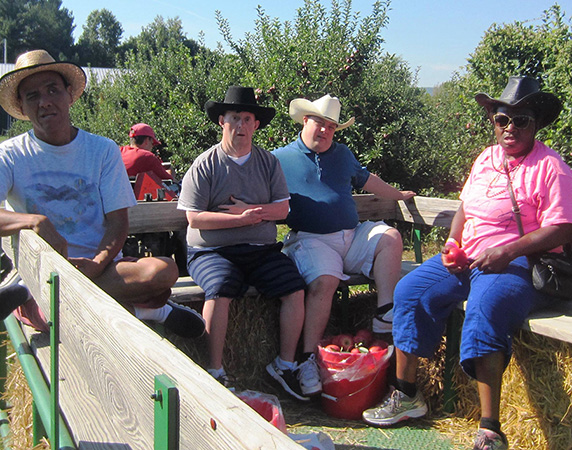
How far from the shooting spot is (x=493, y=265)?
304 cm

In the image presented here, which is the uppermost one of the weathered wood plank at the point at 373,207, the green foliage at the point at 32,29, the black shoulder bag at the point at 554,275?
the green foliage at the point at 32,29

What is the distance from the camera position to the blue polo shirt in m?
4.05

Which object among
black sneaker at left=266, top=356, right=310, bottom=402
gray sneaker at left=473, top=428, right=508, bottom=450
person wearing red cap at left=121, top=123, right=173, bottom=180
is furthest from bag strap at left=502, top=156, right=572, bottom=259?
person wearing red cap at left=121, top=123, right=173, bottom=180

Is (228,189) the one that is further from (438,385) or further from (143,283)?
(438,385)

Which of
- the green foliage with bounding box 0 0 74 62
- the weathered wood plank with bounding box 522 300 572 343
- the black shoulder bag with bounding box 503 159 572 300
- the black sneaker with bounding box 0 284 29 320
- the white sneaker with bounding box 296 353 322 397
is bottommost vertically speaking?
the white sneaker with bounding box 296 353 322 397

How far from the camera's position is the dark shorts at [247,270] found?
3.55 metres

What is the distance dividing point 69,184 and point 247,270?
111 cm

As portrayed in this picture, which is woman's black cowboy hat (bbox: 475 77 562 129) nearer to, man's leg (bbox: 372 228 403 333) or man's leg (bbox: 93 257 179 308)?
man's leg (bbox: 372 228 403 333)

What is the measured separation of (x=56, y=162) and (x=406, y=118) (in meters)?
5.51

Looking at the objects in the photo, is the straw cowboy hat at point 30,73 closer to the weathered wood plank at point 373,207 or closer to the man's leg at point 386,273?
the man's leg at point 386,273

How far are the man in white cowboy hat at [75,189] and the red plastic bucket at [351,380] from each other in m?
0.77

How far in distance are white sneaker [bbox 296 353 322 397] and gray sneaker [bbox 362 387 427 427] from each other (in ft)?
0.98

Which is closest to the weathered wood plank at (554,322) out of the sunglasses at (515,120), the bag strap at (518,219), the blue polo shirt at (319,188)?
the bag strap at (518,219)

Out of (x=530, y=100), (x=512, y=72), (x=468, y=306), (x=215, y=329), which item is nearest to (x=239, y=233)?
(x=215, y=329)
